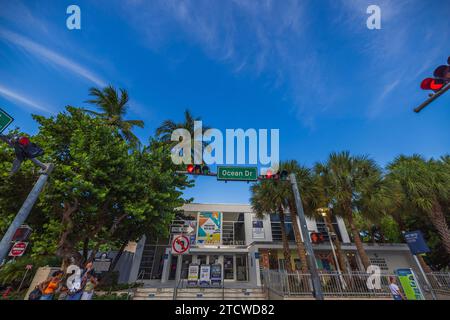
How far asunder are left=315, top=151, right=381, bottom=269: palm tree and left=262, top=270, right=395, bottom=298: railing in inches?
84.9

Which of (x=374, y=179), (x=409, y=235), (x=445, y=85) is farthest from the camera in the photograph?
(x=374, y=179)

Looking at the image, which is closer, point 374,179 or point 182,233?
point 182,233

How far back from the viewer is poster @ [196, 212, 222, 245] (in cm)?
1866

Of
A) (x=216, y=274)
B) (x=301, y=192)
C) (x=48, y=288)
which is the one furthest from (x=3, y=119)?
(x=301, y=192)

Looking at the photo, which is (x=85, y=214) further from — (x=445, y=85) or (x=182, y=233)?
(x=445, y=85)

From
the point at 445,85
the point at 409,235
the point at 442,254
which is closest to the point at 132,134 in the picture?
the point at 445,85

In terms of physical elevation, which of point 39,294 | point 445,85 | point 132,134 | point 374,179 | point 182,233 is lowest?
point 39,294

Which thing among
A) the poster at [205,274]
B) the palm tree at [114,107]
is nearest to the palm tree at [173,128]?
the palm tree at [114,107]

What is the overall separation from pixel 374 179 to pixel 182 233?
47.1ft

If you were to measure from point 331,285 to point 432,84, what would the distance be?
11220mm

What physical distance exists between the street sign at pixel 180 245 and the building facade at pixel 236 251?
1114 centimetres

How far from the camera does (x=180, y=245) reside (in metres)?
5.74

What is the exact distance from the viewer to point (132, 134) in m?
16.5
